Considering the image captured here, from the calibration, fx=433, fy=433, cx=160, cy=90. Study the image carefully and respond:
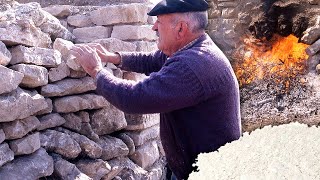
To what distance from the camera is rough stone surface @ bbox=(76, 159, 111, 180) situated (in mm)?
2758

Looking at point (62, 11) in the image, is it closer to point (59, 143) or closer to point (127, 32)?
point (127, 32)

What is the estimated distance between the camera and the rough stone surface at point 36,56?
2.50 m

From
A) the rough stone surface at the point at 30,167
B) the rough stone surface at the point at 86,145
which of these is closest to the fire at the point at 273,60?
the rough stone surface at the point at 86,145

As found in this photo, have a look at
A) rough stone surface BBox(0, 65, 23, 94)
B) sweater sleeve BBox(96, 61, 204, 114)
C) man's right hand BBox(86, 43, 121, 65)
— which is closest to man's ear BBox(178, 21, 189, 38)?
sweater sleeve BBox(96, 61, 204, 114)

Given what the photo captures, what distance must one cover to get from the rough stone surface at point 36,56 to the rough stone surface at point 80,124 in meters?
0.37

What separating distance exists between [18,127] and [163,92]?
32.6 inches

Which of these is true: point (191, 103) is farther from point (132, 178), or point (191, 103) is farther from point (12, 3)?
point (12, 3)

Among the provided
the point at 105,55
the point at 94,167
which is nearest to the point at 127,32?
the point at 105,55

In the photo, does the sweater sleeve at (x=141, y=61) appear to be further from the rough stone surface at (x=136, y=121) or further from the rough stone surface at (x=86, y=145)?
the rough stone surface at (x=86, y=145)

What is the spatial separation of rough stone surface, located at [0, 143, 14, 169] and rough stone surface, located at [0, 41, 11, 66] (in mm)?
448

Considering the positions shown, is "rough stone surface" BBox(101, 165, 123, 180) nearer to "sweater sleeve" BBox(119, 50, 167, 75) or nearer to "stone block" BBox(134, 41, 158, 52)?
"sweater sleeve" BBox(119, 50, 167, 75)

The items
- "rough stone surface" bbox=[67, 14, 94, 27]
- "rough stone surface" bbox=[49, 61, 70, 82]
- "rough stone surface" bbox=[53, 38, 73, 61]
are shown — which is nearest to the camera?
"rough stone surface" bbox=[49, 61, 70, 82]

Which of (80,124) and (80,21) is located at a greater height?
(80,21)

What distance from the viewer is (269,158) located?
4.70 ft
